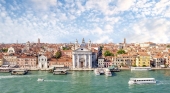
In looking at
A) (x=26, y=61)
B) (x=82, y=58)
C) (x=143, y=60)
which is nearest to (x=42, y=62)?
(x=26, y=61)

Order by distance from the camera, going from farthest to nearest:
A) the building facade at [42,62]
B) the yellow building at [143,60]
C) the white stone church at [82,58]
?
the yellow building at [143,60] < the building facade at [42,62] < the white stone church at [82,58]

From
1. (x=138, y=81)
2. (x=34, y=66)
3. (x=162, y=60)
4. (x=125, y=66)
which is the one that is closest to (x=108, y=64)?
(x=125, y=66)

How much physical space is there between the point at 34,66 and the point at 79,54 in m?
5.33

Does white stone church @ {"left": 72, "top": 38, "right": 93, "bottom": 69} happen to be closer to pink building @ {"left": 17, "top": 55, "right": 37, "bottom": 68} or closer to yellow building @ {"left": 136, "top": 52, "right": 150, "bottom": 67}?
pink building @ {"left": 17, "top": 55, "right": 37, "bottom": 68}

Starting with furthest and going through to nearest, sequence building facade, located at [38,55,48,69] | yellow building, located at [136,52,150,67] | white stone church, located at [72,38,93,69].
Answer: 1. yellow building, located at [136,52,150,67]
2. building facade, located at [38,55,48,69]
3. white stone church, located at [72,38,93,69]

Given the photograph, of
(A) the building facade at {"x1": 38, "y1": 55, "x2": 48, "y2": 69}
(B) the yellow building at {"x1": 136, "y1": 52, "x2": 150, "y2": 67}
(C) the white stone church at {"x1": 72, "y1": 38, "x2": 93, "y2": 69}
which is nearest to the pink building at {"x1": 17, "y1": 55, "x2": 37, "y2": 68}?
(A) the building facade at {"x1": 38, "y1": 55, "x2": 48, "y2": 69}

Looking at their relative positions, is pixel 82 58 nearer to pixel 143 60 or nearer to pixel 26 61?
pixel 26 61

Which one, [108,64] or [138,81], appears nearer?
[138,81]

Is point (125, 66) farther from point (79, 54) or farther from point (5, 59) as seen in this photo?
point (5, 59)

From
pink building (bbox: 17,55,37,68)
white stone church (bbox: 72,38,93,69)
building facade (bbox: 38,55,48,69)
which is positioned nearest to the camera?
white stone church (bbox: 72,38,93,69)

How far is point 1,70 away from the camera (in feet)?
76.8

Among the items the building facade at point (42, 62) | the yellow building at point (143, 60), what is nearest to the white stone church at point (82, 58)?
the building facade at point (42, 62)

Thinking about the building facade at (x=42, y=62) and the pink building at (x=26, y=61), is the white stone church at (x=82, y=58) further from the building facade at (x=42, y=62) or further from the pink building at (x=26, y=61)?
the pink building at (x=26, y=61)

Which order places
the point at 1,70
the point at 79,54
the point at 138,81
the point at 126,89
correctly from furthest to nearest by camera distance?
the point at 79,54, the point at 1,70, the point at 138,81, the point at 126,89
